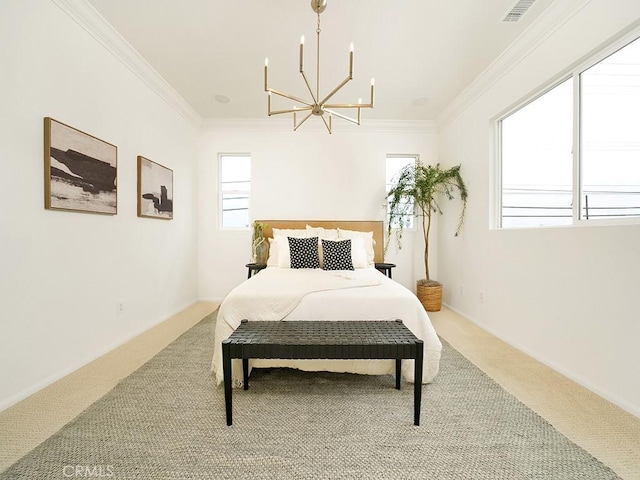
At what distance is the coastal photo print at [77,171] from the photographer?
6.42 ft

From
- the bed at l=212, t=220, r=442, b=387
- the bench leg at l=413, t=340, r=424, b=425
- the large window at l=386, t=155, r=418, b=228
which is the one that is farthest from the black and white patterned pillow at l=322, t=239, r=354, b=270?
the bench leg at l=413, t=340, r=424, b=425

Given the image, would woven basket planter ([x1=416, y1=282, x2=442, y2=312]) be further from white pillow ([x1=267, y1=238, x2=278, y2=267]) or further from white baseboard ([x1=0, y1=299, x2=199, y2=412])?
white baseboard ([x1=0, y1=299, x2=199, y2=412])

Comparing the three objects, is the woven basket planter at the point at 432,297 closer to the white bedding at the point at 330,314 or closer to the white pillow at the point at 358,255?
the white pillow at the point at 358,255

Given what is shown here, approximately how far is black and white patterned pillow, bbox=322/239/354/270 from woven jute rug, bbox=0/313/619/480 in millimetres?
1502

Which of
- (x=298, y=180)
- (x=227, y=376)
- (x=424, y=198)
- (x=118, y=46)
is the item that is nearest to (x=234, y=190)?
(x=298, y=180)

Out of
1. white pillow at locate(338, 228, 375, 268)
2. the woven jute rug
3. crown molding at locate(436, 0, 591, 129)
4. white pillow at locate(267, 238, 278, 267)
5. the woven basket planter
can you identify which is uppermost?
crown molding at locate(436, 0, 591, 129)

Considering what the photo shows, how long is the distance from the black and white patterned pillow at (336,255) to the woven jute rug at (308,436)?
1.50 m

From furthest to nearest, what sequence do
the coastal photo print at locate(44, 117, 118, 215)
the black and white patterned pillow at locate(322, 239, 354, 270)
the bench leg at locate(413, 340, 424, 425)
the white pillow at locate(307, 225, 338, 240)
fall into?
the white pillow at locate(307, 225, 338, 240)
the black and white patterned pillow at locate(322, 239, 354, 270)
the coastal photo print at locate(44, 117, 118, 215)
the bench leg at locate(413, 340, 424, 425)

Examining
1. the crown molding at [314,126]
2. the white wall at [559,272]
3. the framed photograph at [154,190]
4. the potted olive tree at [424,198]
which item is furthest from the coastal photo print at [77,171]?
the white wall at [559,272]

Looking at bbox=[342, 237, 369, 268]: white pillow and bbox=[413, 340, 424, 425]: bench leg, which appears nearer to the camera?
bbox=[413, 340, 424, 425]: bench leg

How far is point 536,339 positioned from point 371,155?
3.09m

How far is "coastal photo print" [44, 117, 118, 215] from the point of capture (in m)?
1.96

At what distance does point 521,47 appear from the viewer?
2.51 metres

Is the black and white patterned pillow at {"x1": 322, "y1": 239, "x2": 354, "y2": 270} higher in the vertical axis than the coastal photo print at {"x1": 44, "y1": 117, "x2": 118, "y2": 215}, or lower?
lower
